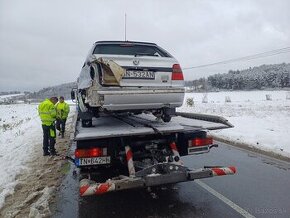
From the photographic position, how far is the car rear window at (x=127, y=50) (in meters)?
6.14

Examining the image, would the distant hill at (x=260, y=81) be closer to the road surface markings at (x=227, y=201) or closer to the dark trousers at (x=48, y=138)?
the dark trousers at (x=48, y=138)

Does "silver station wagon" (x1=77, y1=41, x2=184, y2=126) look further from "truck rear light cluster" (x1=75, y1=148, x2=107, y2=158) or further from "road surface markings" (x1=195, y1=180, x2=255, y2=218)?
"road surface markings" (x1=195, y1=180, x2=255, y2=218)

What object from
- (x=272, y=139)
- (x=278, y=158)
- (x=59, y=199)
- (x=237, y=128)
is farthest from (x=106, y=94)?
(x=237, y=128)

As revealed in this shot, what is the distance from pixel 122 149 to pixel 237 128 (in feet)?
31.0

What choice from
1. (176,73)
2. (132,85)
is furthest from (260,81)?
(132,85)

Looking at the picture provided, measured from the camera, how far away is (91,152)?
4.78 m

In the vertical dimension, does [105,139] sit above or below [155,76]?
below

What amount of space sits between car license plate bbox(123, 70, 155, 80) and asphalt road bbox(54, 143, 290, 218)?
206 cm

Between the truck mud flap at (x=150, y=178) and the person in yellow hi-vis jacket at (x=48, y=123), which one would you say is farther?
the person in yellow hi-vis jacket at (x=48, y=123)

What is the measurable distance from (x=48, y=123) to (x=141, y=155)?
190 inches

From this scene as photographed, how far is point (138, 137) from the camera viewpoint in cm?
520

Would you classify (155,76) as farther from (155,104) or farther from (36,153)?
(36,153)

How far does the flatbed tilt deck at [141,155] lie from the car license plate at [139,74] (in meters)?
0.93

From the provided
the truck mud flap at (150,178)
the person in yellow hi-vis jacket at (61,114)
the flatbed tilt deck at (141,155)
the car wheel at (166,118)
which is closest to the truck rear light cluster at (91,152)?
the flatbed tilt deck at (141,155)
